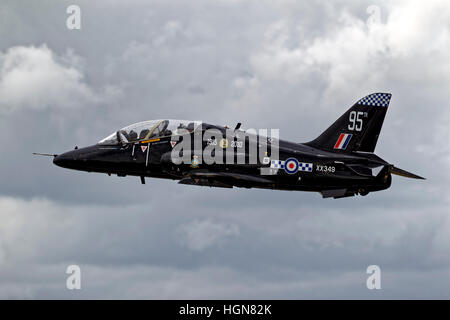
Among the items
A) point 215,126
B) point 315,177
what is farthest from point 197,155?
point 315,177

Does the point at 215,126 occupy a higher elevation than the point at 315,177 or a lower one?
higher

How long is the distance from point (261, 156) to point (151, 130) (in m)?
7.05

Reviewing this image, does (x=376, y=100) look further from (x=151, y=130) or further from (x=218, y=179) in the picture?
(x=151, y=130)

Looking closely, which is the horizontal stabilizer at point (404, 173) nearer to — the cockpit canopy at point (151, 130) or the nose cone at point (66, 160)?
the cockpit canopy at point (151, 130)

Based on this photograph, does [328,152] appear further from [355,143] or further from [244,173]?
[244,173]

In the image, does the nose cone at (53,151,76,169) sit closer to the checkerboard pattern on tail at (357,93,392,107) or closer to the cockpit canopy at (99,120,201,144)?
the cockpit canopy at (99,120,201,144)

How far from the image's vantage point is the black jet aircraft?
157 feet

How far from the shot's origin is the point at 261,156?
48094 mm

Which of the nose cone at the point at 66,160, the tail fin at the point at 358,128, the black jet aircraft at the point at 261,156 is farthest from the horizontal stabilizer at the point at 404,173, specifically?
the nose cone at the point at 66,160

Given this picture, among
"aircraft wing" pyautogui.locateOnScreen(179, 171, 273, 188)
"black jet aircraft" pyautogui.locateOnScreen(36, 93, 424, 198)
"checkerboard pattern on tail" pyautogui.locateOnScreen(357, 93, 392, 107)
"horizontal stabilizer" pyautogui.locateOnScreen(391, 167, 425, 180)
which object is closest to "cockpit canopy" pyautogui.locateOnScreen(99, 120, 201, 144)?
"black jet aircraft" pyautogui.locateOnScreen(36, 93, 424, 198)

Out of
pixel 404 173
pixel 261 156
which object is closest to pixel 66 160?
pixel 261 156

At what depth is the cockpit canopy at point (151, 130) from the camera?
49.1 m

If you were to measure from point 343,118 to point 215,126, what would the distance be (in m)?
8.08

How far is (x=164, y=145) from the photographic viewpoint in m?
49.0
